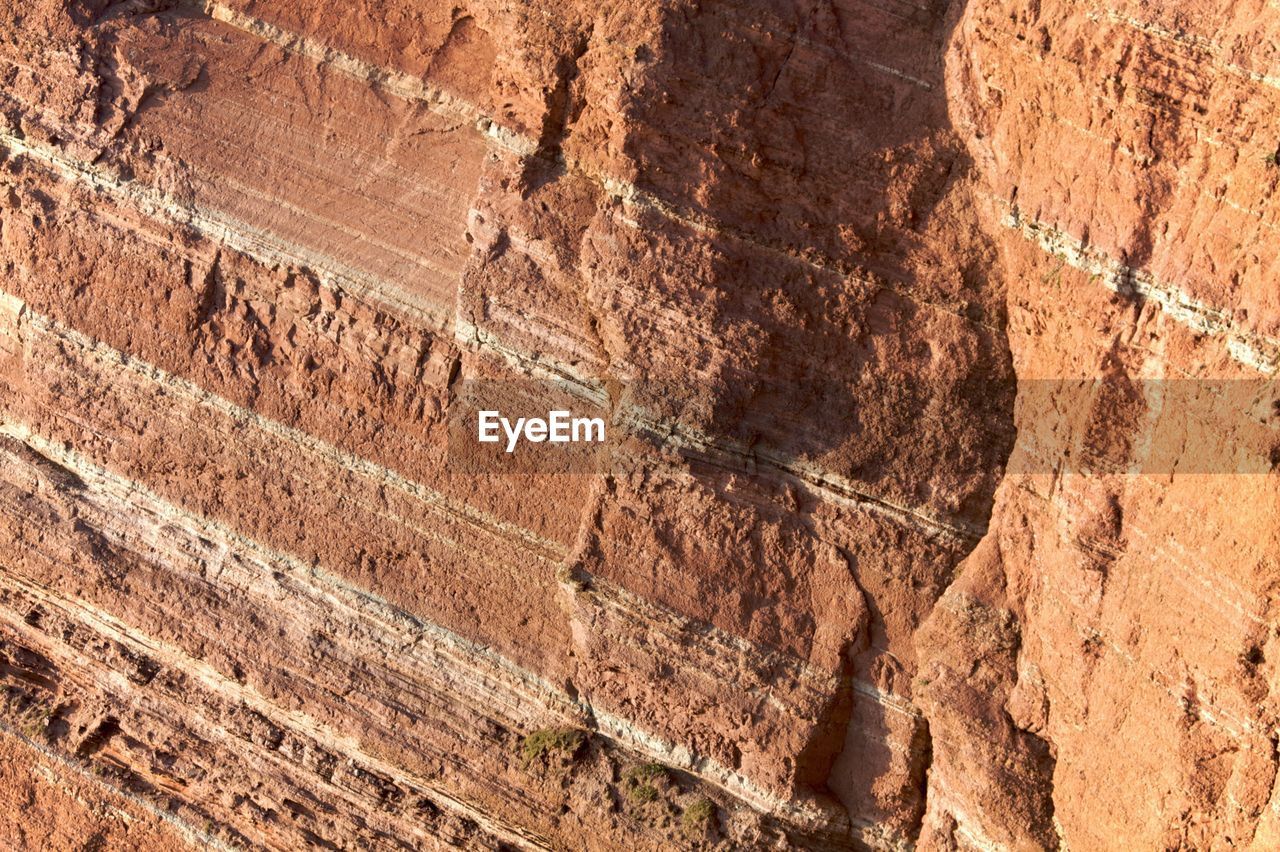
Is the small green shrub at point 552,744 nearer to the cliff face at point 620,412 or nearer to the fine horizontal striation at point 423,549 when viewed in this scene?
the cliff face at point 620,412

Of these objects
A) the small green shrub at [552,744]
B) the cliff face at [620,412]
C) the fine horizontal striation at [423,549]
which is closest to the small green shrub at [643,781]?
the cliff face at [620,412]

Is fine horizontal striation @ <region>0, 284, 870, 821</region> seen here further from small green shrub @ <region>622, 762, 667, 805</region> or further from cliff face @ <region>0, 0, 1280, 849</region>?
small green shrub @ <region>622, 762, 667, 805</region>

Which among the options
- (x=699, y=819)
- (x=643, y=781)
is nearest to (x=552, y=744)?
(x=643, y=781)

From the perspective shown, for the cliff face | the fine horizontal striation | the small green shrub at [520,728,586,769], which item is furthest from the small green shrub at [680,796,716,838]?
the small green shrub at [520,728,586,769]

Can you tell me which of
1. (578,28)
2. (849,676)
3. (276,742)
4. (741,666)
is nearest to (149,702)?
(276,742)

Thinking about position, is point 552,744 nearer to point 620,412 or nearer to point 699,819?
point 699,819
